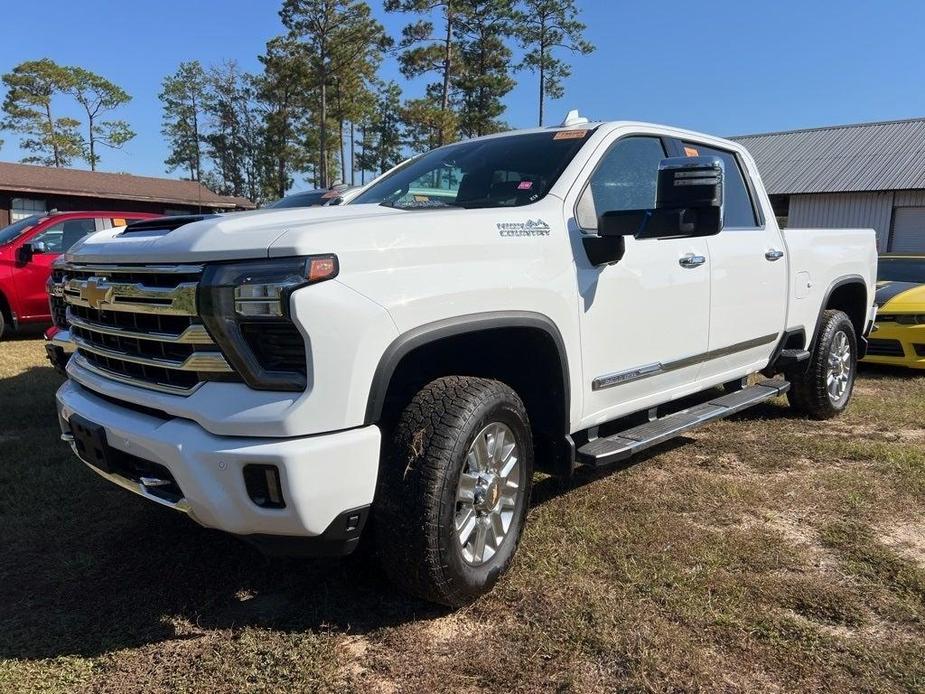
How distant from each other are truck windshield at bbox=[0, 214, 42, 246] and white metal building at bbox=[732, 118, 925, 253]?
996 inches

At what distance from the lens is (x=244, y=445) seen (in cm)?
230

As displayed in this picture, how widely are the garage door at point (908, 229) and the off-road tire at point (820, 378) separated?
23499 millimetres

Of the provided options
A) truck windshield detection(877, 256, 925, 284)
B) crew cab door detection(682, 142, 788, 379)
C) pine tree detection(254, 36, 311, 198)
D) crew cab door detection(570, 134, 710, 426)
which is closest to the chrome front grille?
crew cab door detection(570, 134, 710, 426)

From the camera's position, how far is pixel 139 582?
310cm

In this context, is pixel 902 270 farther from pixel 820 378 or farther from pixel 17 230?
pixel 17 230

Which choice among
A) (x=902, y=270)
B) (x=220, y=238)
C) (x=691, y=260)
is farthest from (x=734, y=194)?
(x=902, y=270)

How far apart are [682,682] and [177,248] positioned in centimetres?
224

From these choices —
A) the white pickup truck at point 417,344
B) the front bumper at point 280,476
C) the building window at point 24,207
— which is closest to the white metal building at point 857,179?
the white pickup truck at point 417,344

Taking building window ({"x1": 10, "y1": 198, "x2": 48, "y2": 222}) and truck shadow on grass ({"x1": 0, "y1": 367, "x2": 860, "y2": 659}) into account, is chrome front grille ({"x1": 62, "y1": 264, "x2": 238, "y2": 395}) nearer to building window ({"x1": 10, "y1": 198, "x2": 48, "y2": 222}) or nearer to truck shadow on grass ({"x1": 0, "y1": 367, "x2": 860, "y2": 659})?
truck shadow on grass ({"x1": 0, "y1": 367, "x2": 860, "y2": 659})

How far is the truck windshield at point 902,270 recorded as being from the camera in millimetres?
8852

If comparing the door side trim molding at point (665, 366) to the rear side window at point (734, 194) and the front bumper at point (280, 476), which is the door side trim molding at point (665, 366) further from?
the front bumper at point (280, 476)

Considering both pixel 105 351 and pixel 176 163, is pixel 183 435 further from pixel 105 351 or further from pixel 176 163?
pixel 176 163

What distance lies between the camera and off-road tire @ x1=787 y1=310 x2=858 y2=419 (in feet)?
17.9

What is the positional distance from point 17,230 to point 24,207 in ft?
76.6
